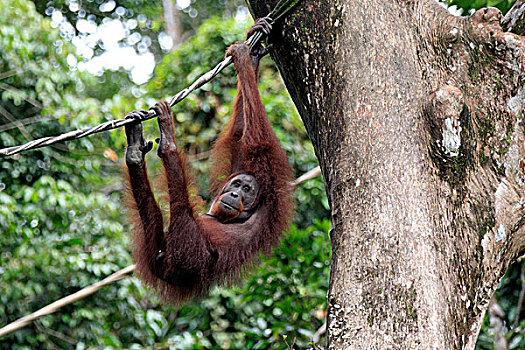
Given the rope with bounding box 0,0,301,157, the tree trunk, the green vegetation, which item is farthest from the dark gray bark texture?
the tree trunk

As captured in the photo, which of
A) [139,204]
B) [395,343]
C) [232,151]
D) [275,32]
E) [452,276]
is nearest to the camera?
[395,343]

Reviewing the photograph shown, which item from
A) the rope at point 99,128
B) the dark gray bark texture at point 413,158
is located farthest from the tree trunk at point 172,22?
the dark gray bark texture at point 413,158

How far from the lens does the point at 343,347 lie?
1785 millimetres

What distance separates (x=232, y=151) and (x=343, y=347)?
2089mm

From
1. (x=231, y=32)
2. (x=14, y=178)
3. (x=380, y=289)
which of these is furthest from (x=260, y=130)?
(x=231, y=32)

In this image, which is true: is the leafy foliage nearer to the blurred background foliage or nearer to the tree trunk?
the blurred background foliage

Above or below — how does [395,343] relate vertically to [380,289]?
below

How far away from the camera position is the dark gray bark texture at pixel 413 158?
1816 mm

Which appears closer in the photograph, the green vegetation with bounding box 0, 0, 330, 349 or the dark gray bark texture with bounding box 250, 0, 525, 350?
the dark gray bark texture with bounding box 250, 0, 525, 350

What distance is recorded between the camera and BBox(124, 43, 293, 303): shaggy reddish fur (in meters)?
3.01

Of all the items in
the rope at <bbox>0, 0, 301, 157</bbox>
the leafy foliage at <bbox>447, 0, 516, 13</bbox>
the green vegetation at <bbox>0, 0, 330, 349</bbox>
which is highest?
the rope at <bbox>0, 0, 301, 157</bbox>

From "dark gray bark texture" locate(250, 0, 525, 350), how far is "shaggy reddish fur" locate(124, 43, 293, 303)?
841 millimetres

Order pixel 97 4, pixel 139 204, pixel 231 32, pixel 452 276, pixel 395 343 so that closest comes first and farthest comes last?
pixel 395 343 → pixel 452 276 → pixel 139 204 → pixel 231 32 → pixel 97 4

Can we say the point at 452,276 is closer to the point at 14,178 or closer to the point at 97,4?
the point at 14,178
